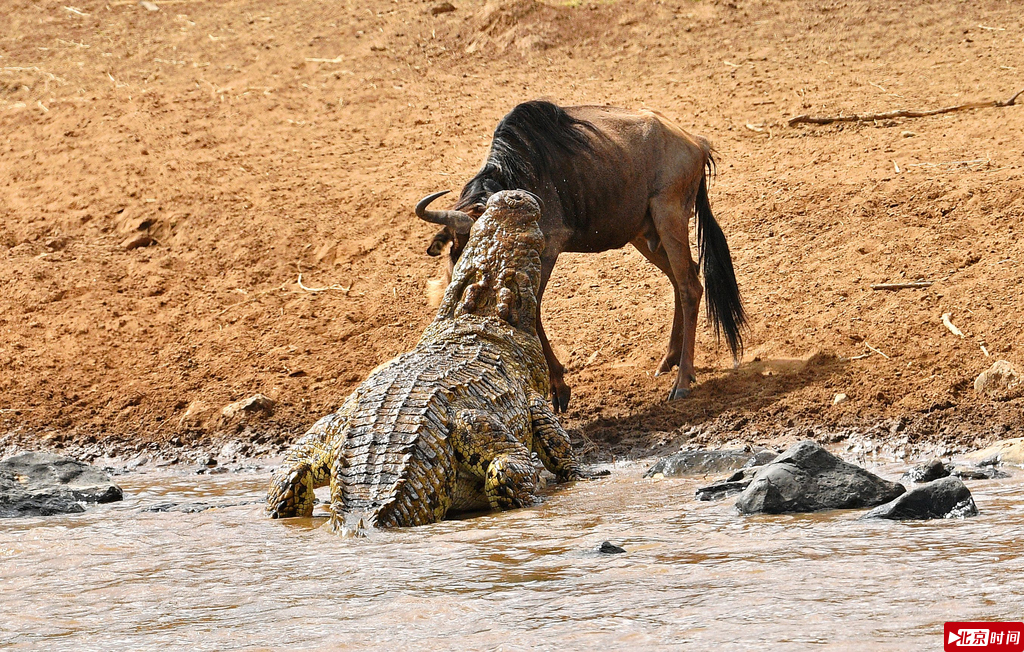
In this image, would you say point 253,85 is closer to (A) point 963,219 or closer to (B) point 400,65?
(B) point 400,65

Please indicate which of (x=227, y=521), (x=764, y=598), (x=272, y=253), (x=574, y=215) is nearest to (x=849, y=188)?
(x=574, y=215)

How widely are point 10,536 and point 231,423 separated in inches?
133

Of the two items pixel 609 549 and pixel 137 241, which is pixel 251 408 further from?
pixel 609 549

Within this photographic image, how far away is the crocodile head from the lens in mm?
6797

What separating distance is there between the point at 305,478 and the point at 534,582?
213 cm

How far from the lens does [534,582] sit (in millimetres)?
3566

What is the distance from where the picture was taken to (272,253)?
11375mm

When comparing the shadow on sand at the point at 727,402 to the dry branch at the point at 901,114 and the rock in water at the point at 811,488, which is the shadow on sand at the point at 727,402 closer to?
the rock in water at the point at 811,488

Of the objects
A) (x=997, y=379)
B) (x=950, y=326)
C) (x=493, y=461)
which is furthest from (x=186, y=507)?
(x=950, y=326)

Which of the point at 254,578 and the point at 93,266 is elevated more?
the point at 93,266

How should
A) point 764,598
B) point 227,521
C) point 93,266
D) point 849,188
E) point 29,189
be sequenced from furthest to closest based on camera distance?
point 29,189 → point 93,266 → point 849,188 → point 227,521 → point 764,598

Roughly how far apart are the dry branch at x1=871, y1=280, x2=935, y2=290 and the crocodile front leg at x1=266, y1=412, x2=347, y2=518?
4637 mm

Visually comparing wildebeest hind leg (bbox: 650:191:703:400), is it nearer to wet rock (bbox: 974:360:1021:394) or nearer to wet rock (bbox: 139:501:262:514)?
wet rock (bbox: 974:360:1021:394)

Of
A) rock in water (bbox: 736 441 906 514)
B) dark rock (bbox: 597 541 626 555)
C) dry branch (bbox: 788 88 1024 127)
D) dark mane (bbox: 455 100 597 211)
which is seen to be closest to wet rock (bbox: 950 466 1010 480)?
rock in water (bbox: 736 441 906 514)
